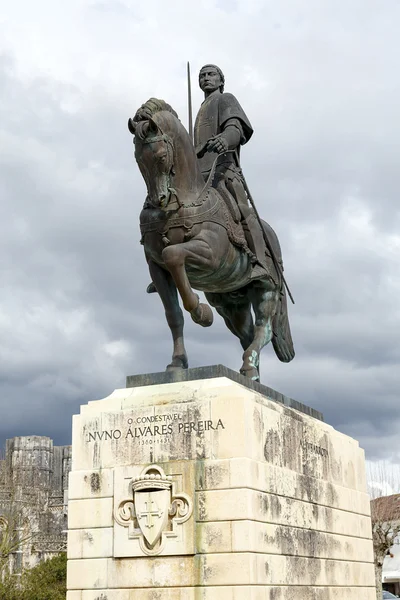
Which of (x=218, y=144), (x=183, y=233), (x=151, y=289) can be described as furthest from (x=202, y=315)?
(x=218, y=144)

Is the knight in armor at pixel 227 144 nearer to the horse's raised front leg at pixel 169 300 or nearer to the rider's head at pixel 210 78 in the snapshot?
the rider's head at pixel 210 78

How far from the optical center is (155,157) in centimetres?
1058

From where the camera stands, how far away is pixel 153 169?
10.7 meters

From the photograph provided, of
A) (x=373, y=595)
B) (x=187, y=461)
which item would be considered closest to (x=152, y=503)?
(x=187, y=461)

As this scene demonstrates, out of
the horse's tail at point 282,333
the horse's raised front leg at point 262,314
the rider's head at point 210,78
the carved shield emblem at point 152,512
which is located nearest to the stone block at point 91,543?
the carved shield emblem at point 152,512

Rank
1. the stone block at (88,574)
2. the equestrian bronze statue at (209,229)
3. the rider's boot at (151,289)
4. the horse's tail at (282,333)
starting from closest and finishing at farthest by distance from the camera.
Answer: the stone block at (88,574), the equestrian bronze statue at (209,229), the rider's boot at (151,289), the horse's tail at (282,333)

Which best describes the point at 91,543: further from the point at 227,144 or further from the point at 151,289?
the point at 227,144

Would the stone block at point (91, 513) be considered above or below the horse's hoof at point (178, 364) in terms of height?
below

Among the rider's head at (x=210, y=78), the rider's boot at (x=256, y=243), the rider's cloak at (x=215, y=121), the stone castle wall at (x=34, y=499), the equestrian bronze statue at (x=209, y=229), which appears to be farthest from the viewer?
the stone castle wall at (x=34, y=499)

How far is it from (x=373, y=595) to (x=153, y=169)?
7282 millimetres

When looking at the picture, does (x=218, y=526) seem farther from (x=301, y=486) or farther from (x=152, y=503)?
(x=301, y=486)

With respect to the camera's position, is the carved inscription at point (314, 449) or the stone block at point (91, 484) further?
the carved inscription at point (314, 449)

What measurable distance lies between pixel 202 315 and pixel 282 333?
2987 mm

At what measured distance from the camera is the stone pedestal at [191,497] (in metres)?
9.76
